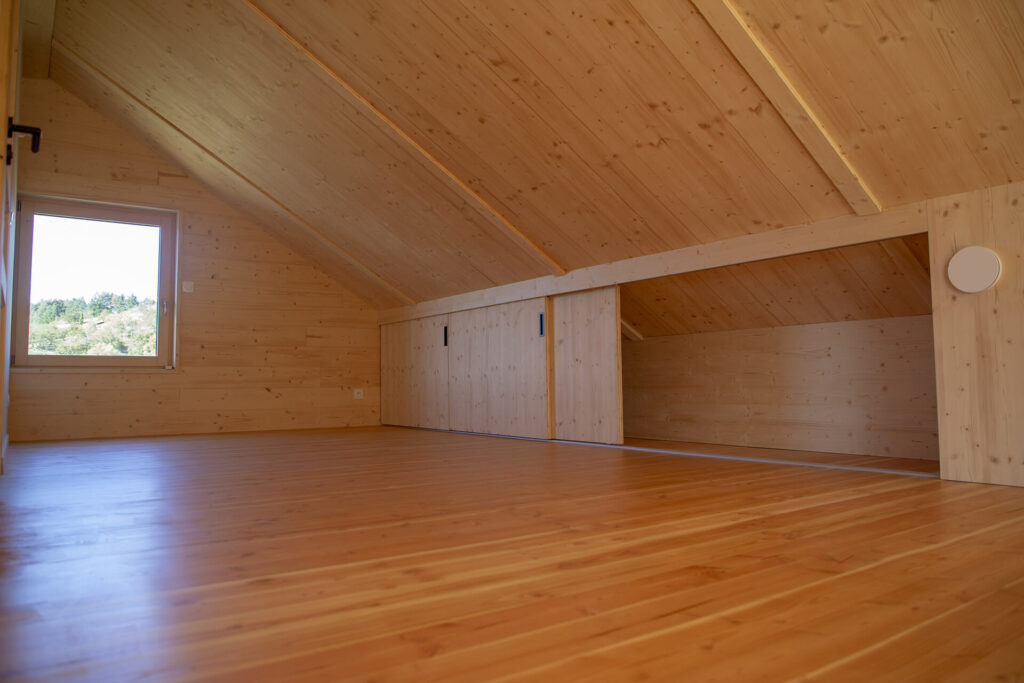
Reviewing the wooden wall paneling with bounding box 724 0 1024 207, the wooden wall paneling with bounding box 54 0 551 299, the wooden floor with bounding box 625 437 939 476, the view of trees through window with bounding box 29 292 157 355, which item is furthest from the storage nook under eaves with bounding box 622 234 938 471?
the view of trees through window with bounding box 29 292 157 355

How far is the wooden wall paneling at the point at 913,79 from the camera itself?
2.60 metres

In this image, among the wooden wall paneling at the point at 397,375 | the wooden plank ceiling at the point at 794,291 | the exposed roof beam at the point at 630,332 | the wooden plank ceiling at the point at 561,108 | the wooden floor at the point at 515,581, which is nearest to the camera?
the wooden floor at the point at 515,581

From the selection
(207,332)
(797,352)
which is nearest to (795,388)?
(797,352)

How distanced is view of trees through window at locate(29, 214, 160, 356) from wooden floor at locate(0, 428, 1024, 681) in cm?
391

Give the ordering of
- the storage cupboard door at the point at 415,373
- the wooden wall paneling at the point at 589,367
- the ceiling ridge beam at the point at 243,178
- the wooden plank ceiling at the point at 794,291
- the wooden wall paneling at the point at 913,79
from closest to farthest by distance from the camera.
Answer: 1. the wooden wall paneling at the point at 913,79
2. the wooden plank ceiling at the point at 794,291
3. the wooden wall paneling at the point at 589,367
4. the ceiling ridge beam at the point at 243,178
5. the storage cupboard door at the point at 415,373

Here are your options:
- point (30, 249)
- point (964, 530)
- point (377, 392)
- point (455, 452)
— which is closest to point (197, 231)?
point (30, 249)

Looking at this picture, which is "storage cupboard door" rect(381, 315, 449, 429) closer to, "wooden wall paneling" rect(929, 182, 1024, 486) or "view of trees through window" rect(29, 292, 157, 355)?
"view of trees through window" rect(29, 292, 157, 355)

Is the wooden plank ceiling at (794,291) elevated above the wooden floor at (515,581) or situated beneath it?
elevated above

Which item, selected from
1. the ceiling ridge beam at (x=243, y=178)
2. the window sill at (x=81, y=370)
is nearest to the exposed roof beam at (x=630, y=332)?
the ceiling ridge beam at (x=243, y=178)

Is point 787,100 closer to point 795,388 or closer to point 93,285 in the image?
point 795,388

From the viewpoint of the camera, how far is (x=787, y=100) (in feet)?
10.2

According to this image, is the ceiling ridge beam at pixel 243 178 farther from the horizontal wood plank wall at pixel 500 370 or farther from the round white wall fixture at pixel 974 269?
the round white wall fixture at pixel 974 269

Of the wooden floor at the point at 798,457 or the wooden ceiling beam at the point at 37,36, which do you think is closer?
the wooden floor at the point at 798,457

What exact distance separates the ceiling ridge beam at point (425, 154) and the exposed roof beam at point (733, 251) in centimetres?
32
